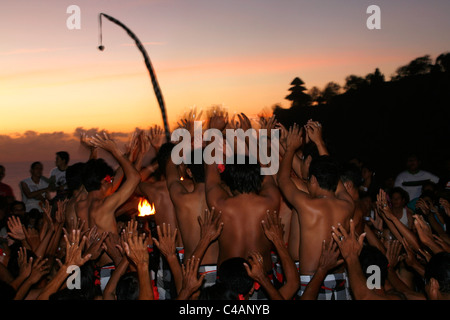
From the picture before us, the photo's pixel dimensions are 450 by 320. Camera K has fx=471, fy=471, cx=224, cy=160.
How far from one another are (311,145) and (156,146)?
7.16ft

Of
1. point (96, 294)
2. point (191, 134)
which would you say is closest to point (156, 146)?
point (191, 134)

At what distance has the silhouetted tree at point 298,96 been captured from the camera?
24.0m

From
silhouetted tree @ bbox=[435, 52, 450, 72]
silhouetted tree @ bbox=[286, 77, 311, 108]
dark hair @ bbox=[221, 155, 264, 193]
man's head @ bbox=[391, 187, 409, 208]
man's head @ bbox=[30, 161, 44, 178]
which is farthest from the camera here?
silhouetted tree @ bbox=[286, 77, 311, 108]

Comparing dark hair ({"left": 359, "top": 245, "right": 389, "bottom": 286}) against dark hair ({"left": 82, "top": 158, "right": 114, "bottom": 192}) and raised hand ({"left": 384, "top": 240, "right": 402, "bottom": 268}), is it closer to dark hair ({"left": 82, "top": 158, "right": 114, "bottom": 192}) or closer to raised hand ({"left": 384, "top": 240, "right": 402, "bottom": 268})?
raised hand ({"left": 384, "top": 240, "right": 402, "bottom": 268})

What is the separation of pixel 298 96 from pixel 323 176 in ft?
68.7

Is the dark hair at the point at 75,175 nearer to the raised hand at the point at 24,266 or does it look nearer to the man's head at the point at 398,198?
the raised hand at the point at 24,266

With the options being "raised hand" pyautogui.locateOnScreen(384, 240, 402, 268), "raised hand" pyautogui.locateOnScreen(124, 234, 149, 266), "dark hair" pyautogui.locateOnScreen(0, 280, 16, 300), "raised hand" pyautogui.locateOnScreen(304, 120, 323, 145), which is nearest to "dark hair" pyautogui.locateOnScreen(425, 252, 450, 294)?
"raised hand" pyautogui.locateOnScreen(384, 240, 402, 268)

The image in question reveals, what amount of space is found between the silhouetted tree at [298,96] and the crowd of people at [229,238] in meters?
18.0

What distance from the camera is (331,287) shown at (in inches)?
167

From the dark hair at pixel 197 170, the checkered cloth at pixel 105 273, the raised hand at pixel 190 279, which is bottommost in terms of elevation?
the checkered cloth at pixel 105 273

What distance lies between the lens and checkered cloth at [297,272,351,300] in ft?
13.7

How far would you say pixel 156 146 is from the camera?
5.44 m

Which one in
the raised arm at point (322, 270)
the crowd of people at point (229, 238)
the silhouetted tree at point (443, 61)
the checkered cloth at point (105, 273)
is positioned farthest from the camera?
the silhouetted tree at point (443, 61)

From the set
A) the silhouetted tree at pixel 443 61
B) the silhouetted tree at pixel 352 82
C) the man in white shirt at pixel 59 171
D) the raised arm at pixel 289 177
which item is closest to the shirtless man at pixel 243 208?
the raised arm at pixel 289 177
